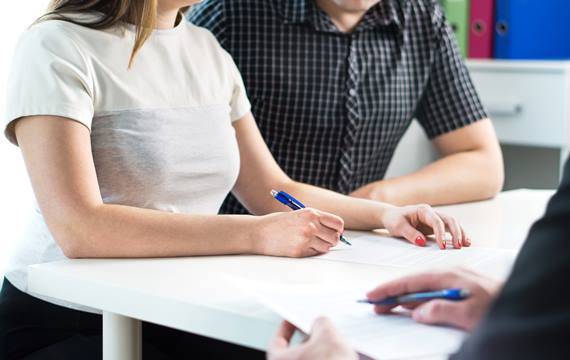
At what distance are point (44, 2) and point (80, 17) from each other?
2.09 ft

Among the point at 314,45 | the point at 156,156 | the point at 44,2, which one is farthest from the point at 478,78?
the point at 156,156

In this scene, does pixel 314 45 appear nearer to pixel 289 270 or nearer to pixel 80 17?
pixel 80 17

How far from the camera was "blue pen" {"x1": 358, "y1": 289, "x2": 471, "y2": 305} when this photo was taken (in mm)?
884

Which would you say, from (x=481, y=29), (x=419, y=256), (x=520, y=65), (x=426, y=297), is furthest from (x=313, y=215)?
(x=481, y=29)

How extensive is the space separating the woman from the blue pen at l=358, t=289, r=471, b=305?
12.2 inches

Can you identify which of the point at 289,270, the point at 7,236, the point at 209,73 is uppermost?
the point at 209,73

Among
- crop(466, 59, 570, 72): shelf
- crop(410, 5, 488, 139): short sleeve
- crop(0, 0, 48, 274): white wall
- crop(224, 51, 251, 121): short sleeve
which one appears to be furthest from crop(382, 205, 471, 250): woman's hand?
crop(466, 59, 570, 72): shelf

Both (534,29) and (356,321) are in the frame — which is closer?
(356,321)

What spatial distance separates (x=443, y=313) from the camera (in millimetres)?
884

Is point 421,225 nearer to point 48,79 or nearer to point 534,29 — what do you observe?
point 48,79

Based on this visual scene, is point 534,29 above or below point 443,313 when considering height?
below

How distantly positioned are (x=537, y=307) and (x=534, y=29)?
8.56ft

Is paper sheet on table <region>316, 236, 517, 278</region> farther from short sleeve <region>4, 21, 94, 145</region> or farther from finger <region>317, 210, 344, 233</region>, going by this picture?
short sleeve <region>4, 21, 94, 145</region>

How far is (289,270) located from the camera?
116cm
